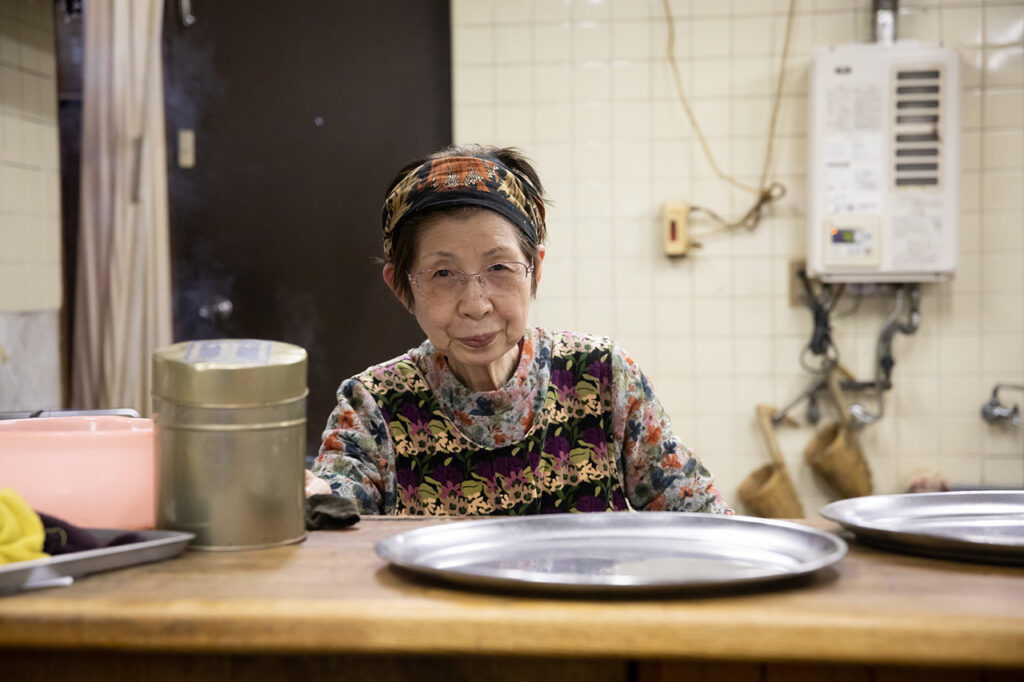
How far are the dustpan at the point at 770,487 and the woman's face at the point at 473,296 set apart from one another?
2.12 m

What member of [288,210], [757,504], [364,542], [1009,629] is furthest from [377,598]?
[288,210]

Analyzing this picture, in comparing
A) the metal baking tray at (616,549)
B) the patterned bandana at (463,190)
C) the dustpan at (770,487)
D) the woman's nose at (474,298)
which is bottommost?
the dustpan at (770,487)

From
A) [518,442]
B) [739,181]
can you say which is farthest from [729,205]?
[518,442]

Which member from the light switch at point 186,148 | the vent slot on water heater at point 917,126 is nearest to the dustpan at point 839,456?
the vent slot on water heater at point 917,126

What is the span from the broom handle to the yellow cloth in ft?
9.65

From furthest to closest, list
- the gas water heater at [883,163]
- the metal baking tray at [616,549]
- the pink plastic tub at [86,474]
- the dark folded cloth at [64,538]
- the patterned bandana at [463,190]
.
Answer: the gas water heater at [883,163], the patterned bandana at [463,190], the pink plastic tub at [86,474], the dark folded cloth at [64,538], the metal baking tray at [616,549]

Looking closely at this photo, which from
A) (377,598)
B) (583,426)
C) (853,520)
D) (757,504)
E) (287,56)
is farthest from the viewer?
(287,56)

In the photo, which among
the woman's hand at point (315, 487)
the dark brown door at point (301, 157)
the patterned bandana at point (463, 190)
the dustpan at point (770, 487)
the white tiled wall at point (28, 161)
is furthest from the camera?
the dark brown door at point (301, 157)

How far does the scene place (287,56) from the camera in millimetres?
3756

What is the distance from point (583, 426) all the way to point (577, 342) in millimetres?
154

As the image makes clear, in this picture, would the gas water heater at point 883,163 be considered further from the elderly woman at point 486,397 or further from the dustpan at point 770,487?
the elderly woman at point 486,397

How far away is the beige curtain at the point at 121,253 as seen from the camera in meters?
3.01

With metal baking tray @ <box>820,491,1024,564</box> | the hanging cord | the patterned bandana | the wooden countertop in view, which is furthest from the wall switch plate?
the wooden countertop

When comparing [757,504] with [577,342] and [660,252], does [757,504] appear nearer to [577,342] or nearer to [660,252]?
[660,252]
